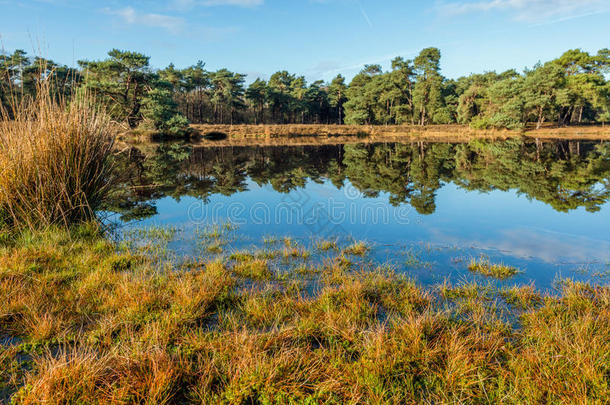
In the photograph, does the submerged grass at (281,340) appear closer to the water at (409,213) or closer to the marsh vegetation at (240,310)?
the marsh vegetation at (240,310)

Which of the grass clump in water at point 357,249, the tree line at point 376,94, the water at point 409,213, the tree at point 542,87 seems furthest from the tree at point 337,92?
the grass clump in water at point 357,249

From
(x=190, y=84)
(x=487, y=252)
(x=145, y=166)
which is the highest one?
(x=190, y=84)

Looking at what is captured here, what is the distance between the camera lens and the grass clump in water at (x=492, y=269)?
16.9 feet

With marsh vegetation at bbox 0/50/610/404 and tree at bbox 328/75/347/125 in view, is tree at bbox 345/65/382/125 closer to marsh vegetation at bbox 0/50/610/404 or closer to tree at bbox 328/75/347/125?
tree at bbox 328/75/347/125

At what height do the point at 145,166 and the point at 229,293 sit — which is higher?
the point at 145,166

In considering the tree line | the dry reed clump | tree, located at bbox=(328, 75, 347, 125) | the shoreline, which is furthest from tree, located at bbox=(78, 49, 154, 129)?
tree, located at bbox=(328, 75, 347, 125)

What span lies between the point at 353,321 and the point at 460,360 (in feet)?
3.76

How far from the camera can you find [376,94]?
68.9 metres

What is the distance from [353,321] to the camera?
355 cm

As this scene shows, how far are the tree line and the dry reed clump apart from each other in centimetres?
3041

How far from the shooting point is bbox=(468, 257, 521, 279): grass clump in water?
5.14 m

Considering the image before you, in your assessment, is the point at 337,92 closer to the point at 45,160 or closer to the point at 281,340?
the point at 45,160

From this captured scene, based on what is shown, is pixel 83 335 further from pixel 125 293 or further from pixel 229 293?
pixel 229 293

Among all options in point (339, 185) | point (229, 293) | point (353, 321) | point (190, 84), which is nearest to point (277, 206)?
point (339, 185)
